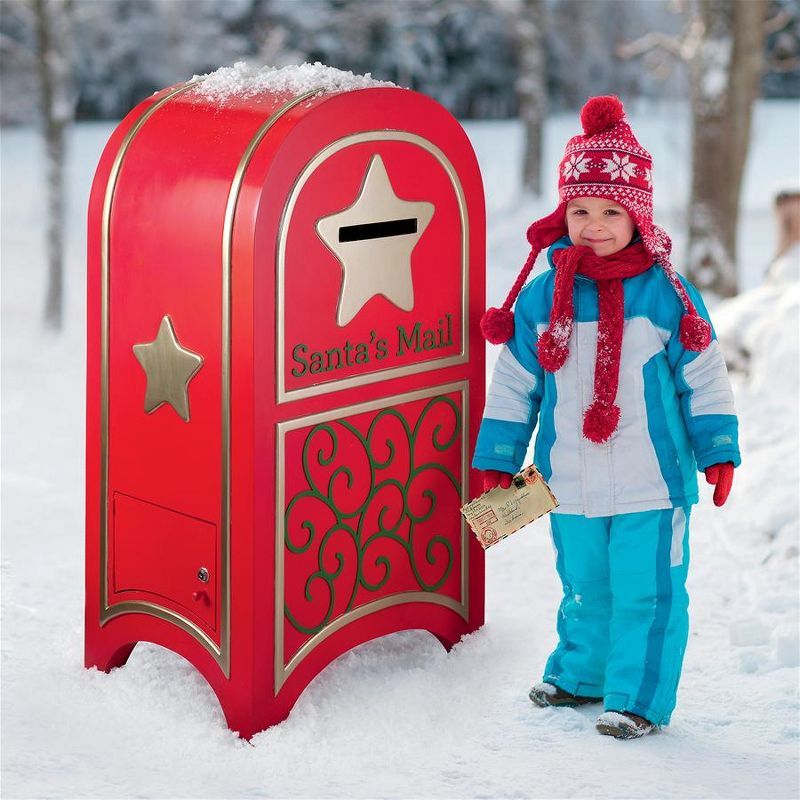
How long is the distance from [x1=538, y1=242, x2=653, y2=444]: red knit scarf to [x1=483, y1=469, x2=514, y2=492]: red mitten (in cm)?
24

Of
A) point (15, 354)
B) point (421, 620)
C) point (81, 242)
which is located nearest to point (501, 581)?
point (421, 620)

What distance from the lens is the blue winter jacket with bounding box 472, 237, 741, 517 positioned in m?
3.24

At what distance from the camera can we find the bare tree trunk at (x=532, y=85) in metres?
13.3

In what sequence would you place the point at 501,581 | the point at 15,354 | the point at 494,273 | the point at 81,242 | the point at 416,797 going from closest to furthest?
1. the point at 416,797
2. the point at 501,581
3. the point at 15,354
4. the point at 494,273
5. the point at 81,242

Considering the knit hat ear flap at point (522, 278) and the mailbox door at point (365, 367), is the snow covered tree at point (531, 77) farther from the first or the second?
the knit hat ear flap at point (522, 278)

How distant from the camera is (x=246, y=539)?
126 inches

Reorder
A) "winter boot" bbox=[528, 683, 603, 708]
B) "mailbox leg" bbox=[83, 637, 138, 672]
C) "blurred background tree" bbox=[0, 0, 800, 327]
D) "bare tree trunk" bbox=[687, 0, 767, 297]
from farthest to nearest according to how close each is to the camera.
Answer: "blurred background tree" bbox=[0, 0, 800, 327] < "bare tree trunk" bbox=[687, 0, 767, 297] < "mailbox leg" bbox=[83, 637, 138, 672] < "winter boot" bbox=[528, 683, 603, 708]

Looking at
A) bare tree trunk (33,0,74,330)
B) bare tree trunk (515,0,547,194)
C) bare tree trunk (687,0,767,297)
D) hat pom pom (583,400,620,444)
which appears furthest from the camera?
bare tree trunk (515,0,547,194)

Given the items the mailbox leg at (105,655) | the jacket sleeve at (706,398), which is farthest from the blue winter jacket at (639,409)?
the mailbox leg at (105,655)

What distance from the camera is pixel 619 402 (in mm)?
3262

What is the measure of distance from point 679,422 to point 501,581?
1.30 metres

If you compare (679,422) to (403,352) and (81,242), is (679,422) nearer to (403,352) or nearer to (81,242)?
(403,352)

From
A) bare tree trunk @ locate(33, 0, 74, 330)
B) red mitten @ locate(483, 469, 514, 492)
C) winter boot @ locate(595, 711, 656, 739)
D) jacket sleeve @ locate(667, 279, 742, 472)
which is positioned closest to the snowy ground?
winter boot @ locate(595, 711, 656, 739)

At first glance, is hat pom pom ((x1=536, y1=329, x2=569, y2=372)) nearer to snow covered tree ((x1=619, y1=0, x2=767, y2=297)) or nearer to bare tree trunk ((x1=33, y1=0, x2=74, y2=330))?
snow covered tree ((x1=619, y1=0, x2=767, y2=297))
